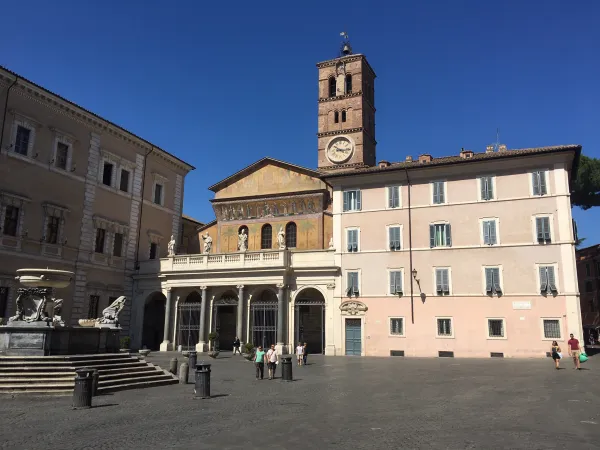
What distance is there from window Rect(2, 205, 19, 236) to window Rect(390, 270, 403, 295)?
71.5 ft

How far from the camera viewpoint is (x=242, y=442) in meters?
8.56

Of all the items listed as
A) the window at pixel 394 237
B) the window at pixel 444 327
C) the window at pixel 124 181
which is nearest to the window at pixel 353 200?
the window at pixel 394 237

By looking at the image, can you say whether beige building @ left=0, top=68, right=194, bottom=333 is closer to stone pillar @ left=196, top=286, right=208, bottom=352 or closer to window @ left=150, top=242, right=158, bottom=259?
window @ left=150, top=242, right=158, bottom=259

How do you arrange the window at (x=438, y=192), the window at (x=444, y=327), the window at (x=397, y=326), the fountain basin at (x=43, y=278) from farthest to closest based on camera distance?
the window at (x=438, y=192)
the window at (x=397, y=326)
the window at (x=444, y=327)
the fountain basin at (x=43, y=278)

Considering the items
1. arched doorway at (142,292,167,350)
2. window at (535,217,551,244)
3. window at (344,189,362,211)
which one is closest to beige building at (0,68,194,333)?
arched doorway at (142,292,167,350)

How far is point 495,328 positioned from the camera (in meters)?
28.9

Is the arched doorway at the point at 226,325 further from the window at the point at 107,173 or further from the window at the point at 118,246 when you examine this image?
the window at the point at 107,173

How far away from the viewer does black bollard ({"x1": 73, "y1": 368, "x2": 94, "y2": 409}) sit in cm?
1194

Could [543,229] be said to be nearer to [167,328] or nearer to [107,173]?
[167,328]

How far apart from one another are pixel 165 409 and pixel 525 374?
46.8 feet

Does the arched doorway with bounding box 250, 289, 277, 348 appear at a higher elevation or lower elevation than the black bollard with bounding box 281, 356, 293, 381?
higher

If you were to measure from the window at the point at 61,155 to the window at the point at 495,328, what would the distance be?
2705 cm

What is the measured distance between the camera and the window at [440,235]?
30723 millimetres

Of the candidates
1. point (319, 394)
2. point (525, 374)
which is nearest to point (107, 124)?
point (319, 394)
